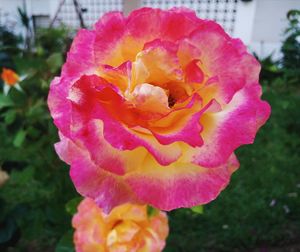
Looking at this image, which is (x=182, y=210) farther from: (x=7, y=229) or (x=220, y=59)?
(x=220, y=59)

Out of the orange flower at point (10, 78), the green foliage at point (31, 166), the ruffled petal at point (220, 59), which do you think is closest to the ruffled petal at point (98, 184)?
the ruffled petal at point (220, 59)

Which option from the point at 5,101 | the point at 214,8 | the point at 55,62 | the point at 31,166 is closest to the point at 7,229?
the point at 31,166

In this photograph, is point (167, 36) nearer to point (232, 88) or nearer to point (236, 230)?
point (232, 88)

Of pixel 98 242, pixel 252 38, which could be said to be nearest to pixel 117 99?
pixel 98 242

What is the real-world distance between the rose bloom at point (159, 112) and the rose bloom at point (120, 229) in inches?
7.0

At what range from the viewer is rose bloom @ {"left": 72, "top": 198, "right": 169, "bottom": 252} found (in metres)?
0.47

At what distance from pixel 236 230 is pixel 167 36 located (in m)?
1.32

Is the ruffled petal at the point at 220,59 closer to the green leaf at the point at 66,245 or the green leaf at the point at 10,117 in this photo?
the green leaf at the point at 66,245

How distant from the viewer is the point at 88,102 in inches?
11.4

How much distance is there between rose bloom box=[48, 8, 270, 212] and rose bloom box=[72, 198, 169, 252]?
0.59ft

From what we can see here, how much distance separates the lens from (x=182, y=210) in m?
1.49

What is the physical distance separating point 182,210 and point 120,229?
3.43 ft

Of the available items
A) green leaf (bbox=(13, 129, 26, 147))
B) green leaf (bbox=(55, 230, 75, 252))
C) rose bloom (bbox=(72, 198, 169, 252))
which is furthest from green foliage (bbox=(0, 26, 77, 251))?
rose bloom (bbox=(72, 198, 169, 252))

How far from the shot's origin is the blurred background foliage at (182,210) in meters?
0.85
